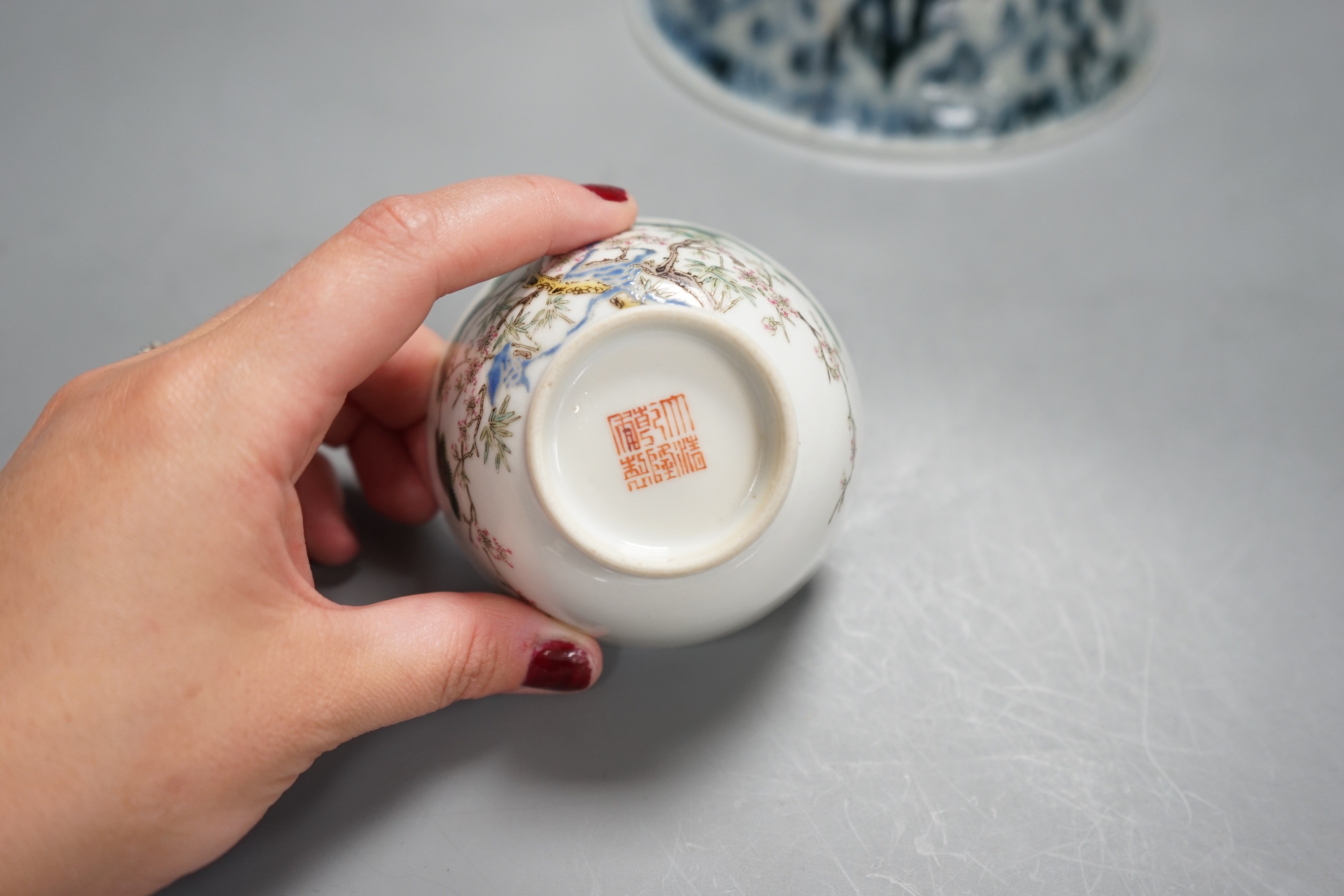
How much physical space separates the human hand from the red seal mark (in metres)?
0.19

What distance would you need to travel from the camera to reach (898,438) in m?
1.21

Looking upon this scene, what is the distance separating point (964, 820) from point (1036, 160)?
3.55 feet

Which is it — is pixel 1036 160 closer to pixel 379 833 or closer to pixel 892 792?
pixel 892 792

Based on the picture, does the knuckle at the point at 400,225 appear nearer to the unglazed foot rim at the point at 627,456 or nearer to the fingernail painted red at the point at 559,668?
the unglazed foot rim at the point at 627,456

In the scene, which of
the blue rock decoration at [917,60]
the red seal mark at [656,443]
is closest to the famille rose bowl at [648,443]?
the red seal mark at [656,443]

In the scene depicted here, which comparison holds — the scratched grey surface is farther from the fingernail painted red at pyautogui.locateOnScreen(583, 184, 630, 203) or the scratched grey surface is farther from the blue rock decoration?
the fingernail painted red at pyautogui.locateOnScreen(583, 184, 630, 203)

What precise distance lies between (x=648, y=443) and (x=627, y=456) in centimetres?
2

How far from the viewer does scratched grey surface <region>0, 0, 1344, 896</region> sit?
0.91 metres

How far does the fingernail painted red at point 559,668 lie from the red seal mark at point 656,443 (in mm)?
189

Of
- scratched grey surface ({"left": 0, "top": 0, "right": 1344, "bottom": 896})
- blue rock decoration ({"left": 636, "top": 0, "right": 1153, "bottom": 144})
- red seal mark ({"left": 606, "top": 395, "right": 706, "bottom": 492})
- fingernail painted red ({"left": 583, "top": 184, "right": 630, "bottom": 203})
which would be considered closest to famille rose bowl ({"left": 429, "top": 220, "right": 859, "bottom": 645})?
red seal mark ({"left": 606, "top": 395, "right": 706, "bottom": 492})

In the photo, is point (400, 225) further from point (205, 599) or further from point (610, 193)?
point (205, 599)

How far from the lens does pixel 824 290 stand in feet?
4.48

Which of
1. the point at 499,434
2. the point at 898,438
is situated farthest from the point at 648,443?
the point at 898,438

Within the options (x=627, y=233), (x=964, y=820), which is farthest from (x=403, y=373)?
(x=964, y=820)
